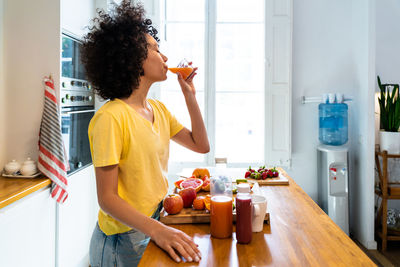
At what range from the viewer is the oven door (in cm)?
229

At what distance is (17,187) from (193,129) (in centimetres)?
101

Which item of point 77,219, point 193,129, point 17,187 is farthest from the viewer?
point 77,219

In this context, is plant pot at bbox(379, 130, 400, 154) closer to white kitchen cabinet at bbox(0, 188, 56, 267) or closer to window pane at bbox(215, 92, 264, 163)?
window pane at bbox(215, 92, 264, 163)

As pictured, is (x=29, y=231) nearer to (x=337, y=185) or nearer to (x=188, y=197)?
(x=188, y=197)

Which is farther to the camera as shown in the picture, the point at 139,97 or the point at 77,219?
the point at 77,219

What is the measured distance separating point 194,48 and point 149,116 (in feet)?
8.14

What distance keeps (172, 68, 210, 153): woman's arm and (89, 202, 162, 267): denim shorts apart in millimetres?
476

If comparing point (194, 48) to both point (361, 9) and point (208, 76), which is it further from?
point (361, 9)

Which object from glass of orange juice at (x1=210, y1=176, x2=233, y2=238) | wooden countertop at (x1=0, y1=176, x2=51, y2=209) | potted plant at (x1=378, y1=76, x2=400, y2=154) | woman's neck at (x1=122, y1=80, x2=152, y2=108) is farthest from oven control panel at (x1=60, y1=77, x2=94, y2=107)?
potted plant at (x1=378, y1=76, x2=400, y2=154)

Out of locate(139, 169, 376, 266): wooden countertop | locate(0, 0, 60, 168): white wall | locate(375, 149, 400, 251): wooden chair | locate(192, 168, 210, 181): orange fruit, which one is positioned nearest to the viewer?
locate(139, 169, 376, 266): wooden countertop

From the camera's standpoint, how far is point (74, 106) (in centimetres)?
243

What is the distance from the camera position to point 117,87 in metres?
1.19

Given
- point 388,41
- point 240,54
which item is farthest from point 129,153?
point 388,41

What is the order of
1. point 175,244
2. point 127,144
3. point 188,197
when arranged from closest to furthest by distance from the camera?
point 175,244 < point 127,144 < point 188,197
